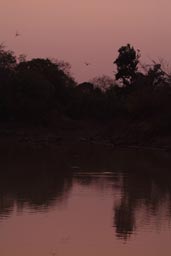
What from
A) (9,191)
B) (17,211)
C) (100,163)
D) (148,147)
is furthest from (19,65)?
(17,211)

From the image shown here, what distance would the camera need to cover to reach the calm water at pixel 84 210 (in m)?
11.4

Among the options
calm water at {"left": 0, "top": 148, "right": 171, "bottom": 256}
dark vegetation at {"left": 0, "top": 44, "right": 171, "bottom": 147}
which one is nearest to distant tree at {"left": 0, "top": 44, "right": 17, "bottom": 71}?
dark vegetation at {"left": 0, "top": 44, "right": 171, "bottom": 147}

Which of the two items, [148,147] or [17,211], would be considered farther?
[148,147]

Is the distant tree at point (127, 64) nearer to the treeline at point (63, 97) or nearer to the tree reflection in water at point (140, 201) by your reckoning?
the treeline at point (63, 97)

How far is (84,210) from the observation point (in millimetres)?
15406

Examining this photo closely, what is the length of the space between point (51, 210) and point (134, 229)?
275 cm

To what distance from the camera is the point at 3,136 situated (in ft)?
168

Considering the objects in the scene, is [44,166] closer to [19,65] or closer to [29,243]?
[29,243]

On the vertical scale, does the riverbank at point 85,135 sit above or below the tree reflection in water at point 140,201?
above

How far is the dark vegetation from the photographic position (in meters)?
47.9

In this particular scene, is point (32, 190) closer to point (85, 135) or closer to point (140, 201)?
point (140, 201)

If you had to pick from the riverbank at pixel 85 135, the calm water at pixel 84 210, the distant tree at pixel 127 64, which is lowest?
the calm water at pixel 84 210

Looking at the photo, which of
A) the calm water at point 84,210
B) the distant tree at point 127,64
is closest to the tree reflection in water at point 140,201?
the calm water at point 84,210

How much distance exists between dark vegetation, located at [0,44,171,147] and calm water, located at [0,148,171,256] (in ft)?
65.3
